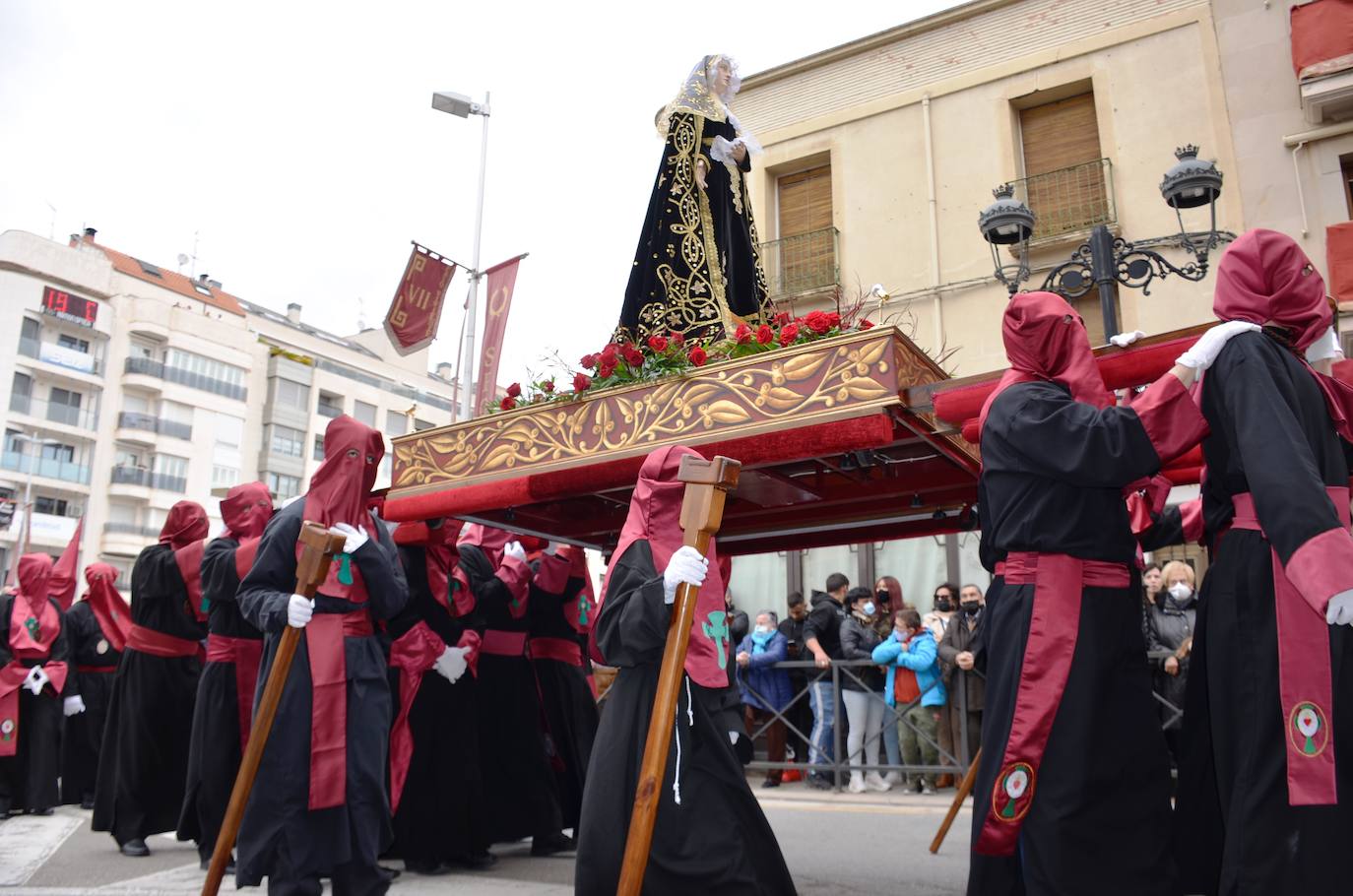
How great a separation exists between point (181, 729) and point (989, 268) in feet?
38.1

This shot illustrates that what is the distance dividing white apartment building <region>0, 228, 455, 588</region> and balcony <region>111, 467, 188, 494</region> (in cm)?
5

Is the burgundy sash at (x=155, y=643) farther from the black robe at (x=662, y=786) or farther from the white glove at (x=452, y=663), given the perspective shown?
the black robe at (x=662, y=786)

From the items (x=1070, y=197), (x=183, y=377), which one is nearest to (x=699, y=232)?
(x=1070, y=197)

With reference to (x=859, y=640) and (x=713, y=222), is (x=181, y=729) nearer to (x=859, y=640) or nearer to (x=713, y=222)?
(x=713, y=222)

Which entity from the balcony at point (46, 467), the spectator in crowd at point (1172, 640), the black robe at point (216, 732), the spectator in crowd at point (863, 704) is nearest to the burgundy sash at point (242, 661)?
the black robe at point (216, 732)

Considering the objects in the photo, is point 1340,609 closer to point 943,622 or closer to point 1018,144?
point 943,622

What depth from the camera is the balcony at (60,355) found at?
4009 centimetres

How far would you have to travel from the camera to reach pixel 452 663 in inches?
225

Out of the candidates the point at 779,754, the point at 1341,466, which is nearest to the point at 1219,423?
the point at 1341,466

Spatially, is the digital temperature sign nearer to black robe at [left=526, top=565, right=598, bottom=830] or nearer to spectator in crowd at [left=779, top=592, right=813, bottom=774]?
spectator in crowd at [left=779, top=592, right=813, bottom=774]

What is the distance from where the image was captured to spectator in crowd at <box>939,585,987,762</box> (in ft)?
28.1

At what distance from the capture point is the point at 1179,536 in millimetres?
4004

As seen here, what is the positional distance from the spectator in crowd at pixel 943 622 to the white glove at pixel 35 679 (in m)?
7.49

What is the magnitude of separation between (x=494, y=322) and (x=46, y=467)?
35.0 metres
